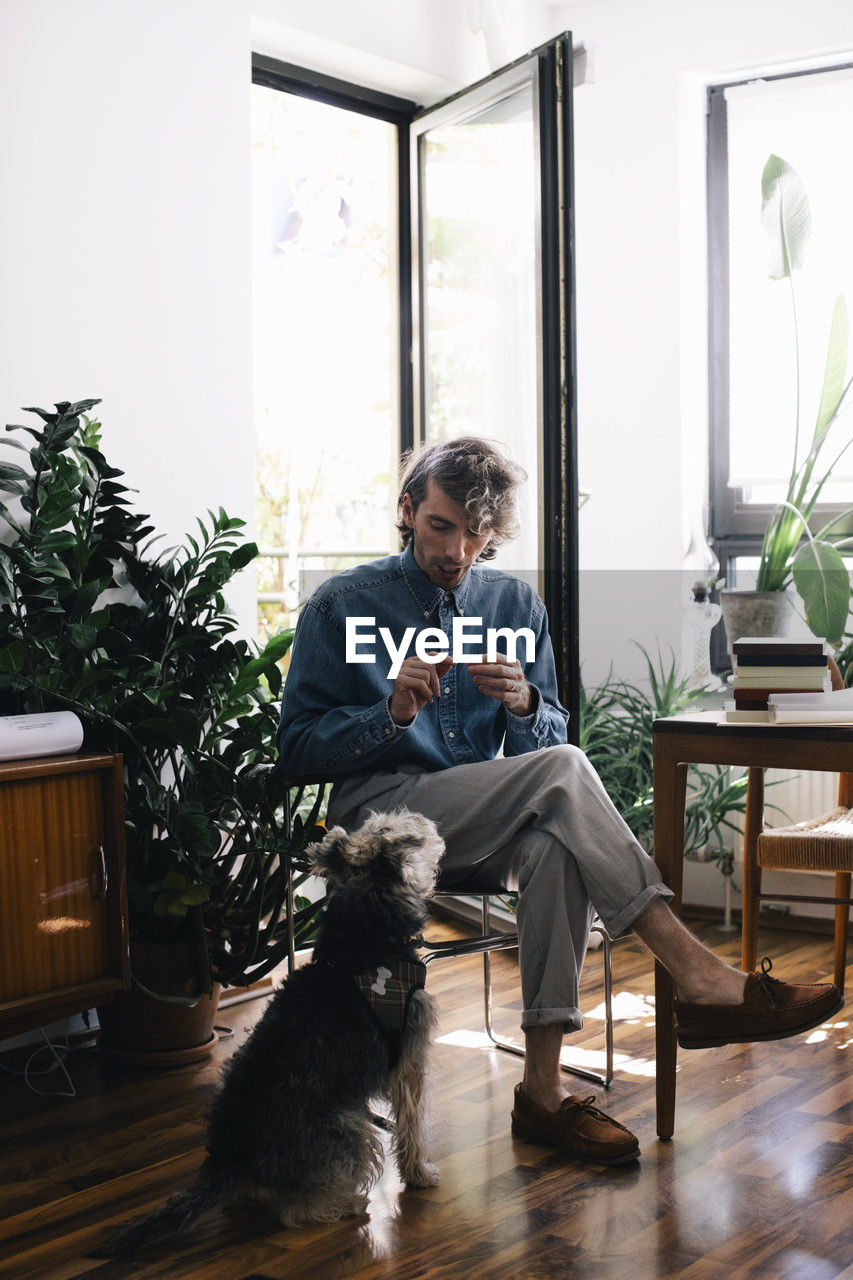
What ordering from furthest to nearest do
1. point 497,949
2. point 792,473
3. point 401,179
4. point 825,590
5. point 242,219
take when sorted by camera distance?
point 401,179
point 792,473
point 825,590
point 242,219
point 497,949

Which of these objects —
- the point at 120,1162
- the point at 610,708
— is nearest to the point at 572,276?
the point at 610,708

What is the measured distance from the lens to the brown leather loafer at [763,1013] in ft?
6.48

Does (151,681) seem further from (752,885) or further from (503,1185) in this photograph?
(752,885)

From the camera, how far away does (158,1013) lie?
2.60 metres

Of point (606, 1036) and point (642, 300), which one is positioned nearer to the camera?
point (606, 1036)

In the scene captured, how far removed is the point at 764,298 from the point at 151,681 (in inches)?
94.8

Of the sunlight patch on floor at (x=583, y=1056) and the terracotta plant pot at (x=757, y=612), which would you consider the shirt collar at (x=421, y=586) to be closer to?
the sunlight patch on floor at (x=583, y=1056)

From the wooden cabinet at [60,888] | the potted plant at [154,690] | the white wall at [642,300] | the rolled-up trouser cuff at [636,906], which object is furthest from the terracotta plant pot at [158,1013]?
the white wall at [642,300]

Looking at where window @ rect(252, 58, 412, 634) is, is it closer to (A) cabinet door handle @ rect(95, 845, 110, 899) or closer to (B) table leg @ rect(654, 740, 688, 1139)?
(A) cabinet door handle @ rect(95, 845, 110, 899)

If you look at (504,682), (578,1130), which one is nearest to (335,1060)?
(578,1130)

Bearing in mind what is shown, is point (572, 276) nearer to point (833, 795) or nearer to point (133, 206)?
point (133, 206)

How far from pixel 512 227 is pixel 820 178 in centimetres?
104

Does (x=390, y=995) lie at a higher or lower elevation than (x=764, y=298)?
lower

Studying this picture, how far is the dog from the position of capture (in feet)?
5.78
